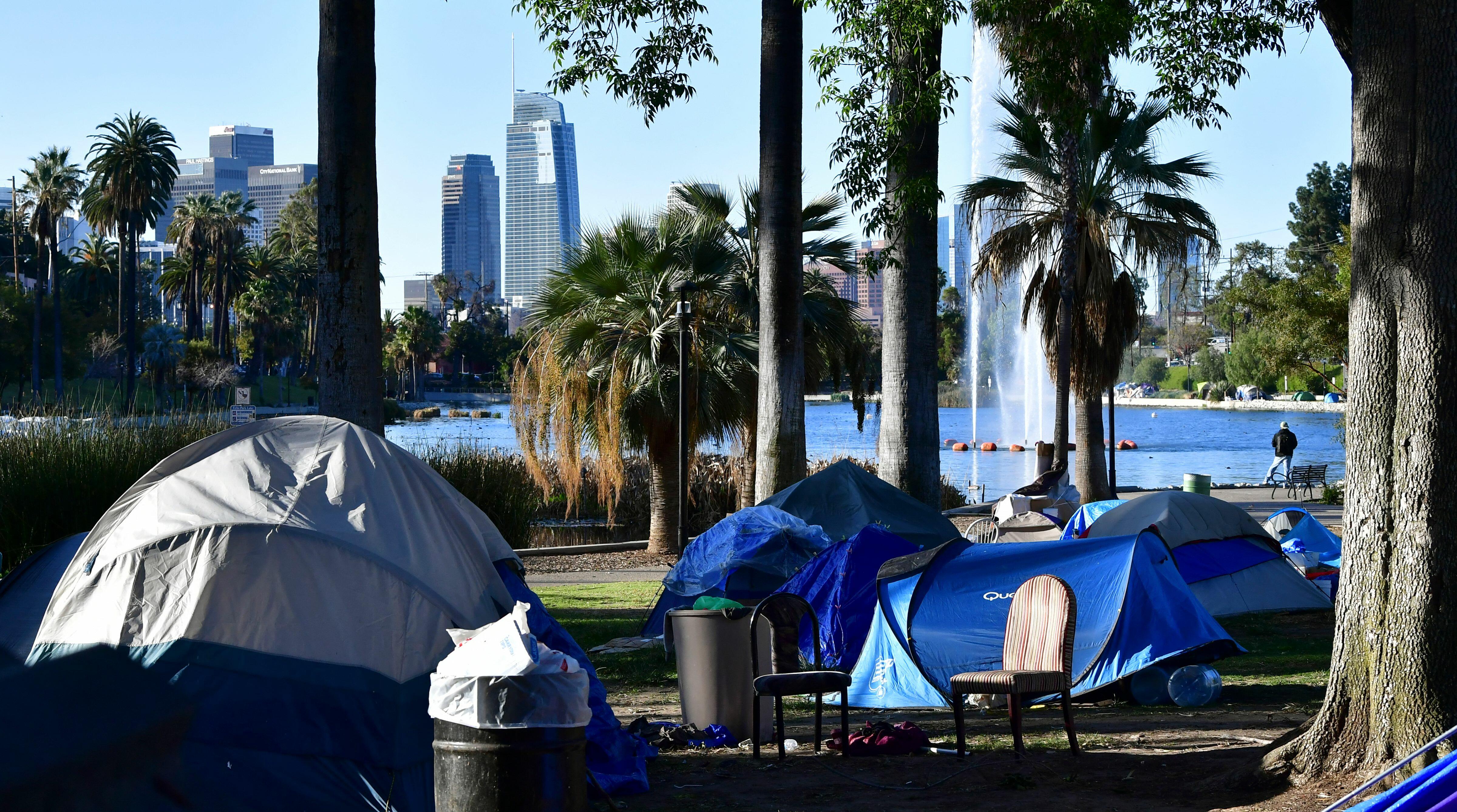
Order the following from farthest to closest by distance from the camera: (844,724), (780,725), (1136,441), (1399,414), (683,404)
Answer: (1136,441) < (683,404) < (844,724) < (780,725) < (1399,414)

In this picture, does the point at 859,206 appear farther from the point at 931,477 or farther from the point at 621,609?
the point at 621,609

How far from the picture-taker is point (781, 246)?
13039mm

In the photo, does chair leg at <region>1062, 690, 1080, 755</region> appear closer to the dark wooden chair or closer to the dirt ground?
the dirt ground

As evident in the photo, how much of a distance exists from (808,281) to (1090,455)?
6.81 m

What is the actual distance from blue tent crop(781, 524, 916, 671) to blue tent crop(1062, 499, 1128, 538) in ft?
12.6

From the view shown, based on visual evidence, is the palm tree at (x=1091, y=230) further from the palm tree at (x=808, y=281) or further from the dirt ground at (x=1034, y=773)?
the dirt ground at (x=1034, y=773)

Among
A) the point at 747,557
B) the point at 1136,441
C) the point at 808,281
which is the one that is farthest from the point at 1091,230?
the point at 1136,441

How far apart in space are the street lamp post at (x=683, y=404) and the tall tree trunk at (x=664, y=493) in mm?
1214

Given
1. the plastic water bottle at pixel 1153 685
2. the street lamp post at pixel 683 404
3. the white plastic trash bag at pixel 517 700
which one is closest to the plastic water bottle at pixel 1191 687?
the plastic water bottle at pixel 1153 685

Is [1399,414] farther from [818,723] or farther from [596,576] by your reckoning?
[596,576]

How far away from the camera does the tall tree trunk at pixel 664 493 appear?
21297mm

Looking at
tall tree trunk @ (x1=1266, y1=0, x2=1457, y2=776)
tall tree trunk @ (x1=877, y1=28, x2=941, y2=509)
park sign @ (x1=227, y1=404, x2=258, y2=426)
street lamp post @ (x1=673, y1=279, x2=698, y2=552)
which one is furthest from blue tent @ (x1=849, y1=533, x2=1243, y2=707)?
park sign @ (x1=227, y1=404, x2=258, y2=426)

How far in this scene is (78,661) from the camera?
6.10m

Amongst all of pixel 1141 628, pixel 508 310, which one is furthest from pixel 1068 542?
pixel 508 310
